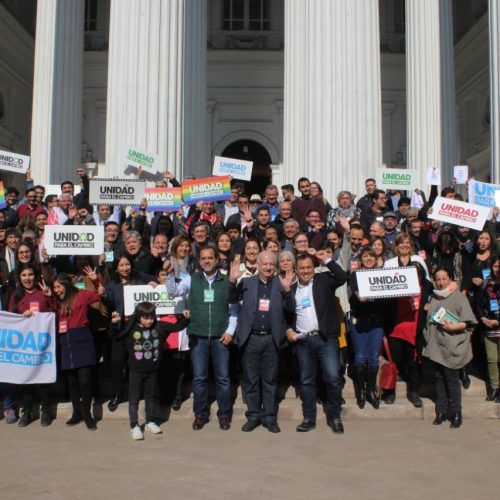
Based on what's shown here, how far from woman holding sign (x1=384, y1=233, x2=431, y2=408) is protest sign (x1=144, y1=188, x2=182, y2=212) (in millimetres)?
4395

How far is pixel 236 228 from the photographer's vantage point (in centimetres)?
984

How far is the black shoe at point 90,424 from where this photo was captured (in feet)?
24.1

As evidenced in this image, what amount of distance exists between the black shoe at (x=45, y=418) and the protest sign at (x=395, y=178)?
7.58m

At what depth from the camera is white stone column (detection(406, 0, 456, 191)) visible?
17.5 metres

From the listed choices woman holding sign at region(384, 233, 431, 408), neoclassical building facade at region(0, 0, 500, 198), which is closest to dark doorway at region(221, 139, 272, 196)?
neoclassical building facade at region(0, 0, 500, 198)

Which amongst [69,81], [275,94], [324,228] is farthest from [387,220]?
[275,94]

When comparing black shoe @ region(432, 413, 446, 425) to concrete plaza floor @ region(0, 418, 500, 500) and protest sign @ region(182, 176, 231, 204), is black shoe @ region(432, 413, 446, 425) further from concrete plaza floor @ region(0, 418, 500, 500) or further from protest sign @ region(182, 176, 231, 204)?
protest sign @ region(182, 176, 231, 204)

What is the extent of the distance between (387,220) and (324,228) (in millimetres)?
907

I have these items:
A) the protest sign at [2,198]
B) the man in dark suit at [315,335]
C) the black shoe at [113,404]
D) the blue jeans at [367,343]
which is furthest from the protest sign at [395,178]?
the black shoe at [113,404]

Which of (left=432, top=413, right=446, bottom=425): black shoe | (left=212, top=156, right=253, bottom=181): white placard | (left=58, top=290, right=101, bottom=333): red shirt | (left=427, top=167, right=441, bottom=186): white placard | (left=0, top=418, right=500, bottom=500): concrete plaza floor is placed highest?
(left=212, top=156, right=253, bottom=181): white placard

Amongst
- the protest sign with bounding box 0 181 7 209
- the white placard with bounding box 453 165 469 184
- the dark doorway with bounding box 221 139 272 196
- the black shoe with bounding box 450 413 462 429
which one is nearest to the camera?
the black shoe with bounding box 450 413 462 429

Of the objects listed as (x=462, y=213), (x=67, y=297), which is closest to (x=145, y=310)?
(x=67, y=297)

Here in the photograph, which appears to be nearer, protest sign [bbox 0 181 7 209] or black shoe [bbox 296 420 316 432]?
black shoe [bbox 296 420 316 432]

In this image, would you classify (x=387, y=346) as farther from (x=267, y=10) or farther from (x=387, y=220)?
(x=267, y=10)
